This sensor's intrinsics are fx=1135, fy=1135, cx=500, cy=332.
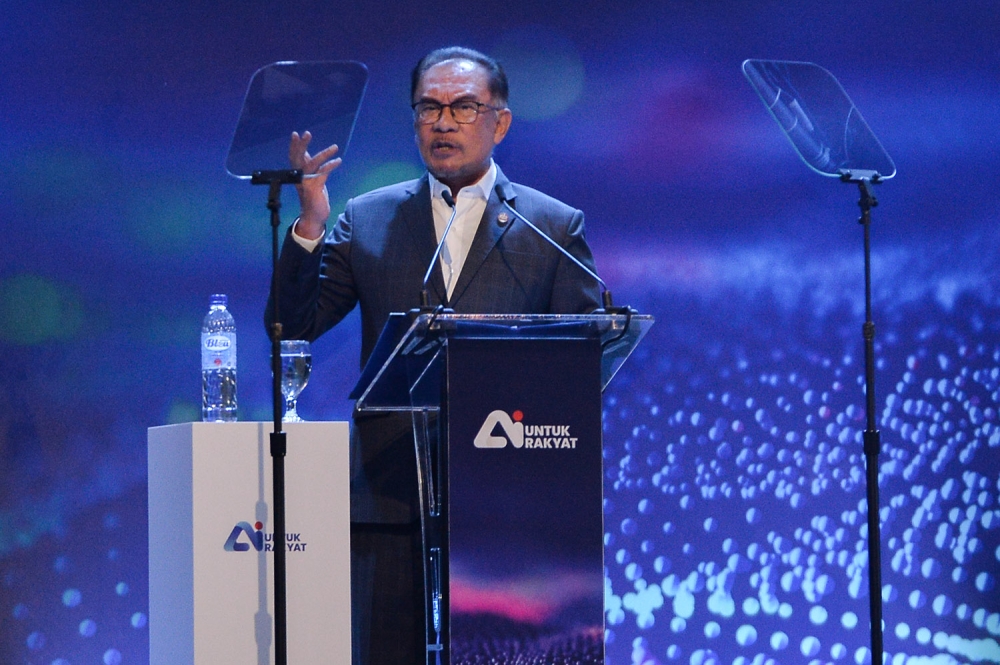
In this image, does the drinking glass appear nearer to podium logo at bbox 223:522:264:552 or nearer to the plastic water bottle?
the plastic water bottle

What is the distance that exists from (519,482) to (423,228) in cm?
104

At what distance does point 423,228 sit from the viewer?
2846 mm

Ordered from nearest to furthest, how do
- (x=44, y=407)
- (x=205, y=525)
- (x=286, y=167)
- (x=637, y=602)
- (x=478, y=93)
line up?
(x=205, y=525)
(x=286, y=167)
(x=478, y=93)
(x=44, y=407)
(x=637, y=602)

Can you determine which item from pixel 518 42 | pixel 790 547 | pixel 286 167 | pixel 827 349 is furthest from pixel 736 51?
pixel 286 167

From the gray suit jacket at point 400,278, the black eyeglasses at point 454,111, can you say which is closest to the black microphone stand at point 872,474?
the gray suit jacket at point 400,278

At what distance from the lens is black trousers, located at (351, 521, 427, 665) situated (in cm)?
250

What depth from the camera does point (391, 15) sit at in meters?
3.82

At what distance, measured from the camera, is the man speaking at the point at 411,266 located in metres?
2.54

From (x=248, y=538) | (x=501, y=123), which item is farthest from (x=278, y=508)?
(x=501, y=123)

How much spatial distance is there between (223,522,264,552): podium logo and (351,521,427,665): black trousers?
10.9 inches

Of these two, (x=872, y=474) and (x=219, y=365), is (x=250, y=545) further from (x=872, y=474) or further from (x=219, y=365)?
(x=872, y=474)

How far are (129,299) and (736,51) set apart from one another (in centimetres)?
221

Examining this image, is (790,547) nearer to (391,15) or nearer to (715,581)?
(715,581)

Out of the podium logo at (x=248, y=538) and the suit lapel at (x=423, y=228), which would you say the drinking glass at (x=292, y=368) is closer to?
the suit lapel at (x=423, y=228)
